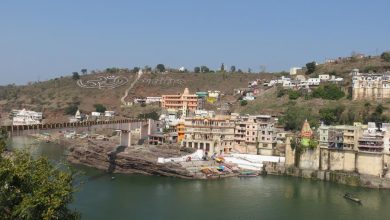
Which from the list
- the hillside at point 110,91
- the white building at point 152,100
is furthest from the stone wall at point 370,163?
the white building at point 152,100

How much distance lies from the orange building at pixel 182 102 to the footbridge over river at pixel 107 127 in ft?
33.3

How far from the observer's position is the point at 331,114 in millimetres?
43000

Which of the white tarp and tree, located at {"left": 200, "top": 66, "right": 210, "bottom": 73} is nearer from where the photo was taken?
the white tarp

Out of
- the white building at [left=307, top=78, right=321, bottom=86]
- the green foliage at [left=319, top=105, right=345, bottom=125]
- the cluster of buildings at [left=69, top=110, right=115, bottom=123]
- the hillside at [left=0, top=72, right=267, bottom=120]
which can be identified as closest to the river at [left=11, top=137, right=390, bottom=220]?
the green foliage at [left=319, top=105, right=345, bottom=125]

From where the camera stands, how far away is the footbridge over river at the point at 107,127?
91.3ft

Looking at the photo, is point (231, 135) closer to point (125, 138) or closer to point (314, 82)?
point (125, 138)

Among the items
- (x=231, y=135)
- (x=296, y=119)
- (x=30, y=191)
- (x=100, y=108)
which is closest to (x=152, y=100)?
(x=100, y=108)

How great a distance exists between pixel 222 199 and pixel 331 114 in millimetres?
20640

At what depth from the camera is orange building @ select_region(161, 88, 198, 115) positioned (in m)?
55.7

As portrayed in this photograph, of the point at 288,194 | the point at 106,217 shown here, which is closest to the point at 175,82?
the point at 288,194

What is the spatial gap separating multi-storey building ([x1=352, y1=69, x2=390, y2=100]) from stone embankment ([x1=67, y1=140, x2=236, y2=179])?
19368mm

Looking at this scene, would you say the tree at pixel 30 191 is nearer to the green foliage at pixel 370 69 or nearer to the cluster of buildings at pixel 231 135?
the cluster of buildings at pixel 231 135

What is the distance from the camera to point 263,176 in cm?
3303

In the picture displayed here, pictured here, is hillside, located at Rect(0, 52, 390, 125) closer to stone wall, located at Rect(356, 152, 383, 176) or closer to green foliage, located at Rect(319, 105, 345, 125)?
green foliage, located at Rect(319, 105, 345, 125)
